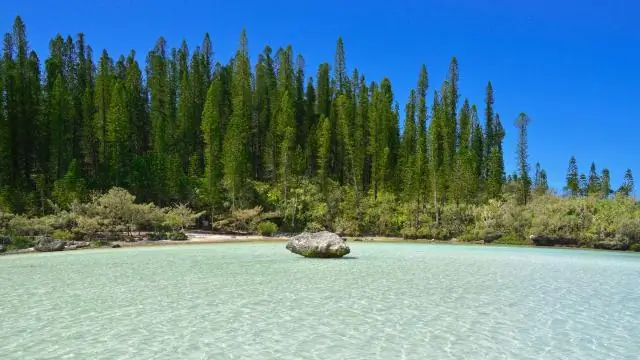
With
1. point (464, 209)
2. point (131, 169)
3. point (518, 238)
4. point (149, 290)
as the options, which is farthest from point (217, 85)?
point (149, 290)

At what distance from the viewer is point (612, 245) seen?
36.4m

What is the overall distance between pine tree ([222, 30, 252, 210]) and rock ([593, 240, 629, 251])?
106 ft

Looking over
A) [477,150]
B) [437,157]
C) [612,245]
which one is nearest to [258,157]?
[437,157]

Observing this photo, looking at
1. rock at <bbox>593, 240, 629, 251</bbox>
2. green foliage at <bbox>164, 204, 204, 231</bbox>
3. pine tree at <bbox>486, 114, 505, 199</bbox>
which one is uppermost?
pine tree at <bbox>486, 114, 505, 199</bbox>

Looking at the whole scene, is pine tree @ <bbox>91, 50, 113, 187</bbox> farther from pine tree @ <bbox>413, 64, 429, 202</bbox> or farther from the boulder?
pine tree @ <bbox>413, 64, 429, 202</bbox>

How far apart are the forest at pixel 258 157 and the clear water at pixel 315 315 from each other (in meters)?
24.1

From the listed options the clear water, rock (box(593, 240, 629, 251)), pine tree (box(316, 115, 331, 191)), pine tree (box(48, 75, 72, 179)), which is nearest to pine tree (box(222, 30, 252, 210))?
pine tree (box(316, 115, 331, 191))

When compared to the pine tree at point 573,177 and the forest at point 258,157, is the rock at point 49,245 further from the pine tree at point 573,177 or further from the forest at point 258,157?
the pine tree at point 573,177

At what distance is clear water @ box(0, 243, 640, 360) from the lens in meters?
7.14

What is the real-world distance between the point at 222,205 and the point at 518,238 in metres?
28.8

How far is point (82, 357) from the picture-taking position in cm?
659

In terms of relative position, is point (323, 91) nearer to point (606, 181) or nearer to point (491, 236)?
point (491, 236)

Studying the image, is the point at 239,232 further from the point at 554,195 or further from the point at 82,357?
the point at 82,357

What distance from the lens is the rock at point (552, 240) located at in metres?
39.4
